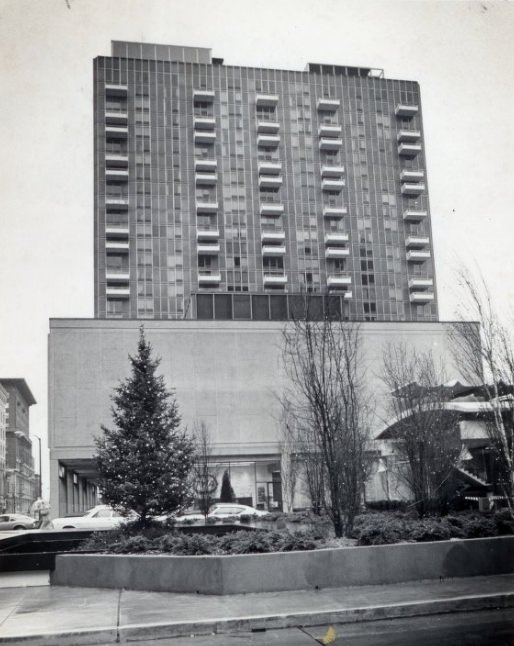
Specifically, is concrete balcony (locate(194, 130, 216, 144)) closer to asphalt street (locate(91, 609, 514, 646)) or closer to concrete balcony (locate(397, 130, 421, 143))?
concrete balcony (locate(397, 130, 421, 143))

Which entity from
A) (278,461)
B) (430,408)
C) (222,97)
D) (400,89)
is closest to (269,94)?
(222,97)

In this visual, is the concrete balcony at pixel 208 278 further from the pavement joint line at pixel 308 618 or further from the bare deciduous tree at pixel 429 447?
the pavement joint line at pixel 308 618

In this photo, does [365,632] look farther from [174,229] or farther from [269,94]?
[269,94]

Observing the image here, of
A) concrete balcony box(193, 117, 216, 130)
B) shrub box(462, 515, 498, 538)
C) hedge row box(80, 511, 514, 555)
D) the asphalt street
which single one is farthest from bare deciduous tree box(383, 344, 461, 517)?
concrete balcony box(193, 117, 216, 130)

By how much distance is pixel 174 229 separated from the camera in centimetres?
8950

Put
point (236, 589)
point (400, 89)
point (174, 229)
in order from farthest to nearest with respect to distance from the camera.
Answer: point (400, 89) < point (174, 229) < point (236, 589)

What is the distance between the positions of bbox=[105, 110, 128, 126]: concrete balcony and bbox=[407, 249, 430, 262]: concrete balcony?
39310 mm

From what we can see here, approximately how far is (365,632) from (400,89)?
3818 inches

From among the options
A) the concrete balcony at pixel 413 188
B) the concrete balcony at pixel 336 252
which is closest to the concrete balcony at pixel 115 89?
the concrete balcony at pixel 336 252

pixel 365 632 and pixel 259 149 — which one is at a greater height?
pixel 259 149

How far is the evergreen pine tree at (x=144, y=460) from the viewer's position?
21.9 metres

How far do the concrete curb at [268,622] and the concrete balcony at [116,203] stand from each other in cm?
8094

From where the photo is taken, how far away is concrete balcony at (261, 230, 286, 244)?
3573 inches

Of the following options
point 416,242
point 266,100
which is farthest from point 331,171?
point 416,242
